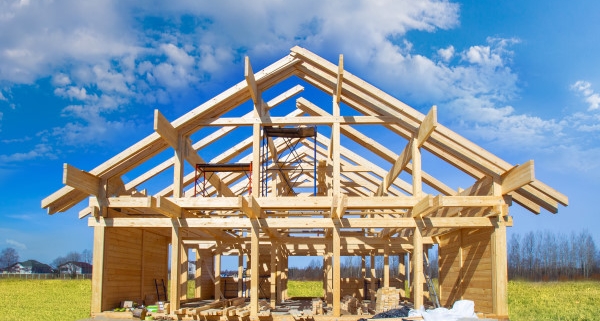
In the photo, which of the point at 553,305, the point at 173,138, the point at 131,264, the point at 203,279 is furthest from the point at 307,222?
the point at 553,305

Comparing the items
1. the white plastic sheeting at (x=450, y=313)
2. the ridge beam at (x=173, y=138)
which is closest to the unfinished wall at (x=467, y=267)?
the white plastic sheeting at (x=450, y=313)

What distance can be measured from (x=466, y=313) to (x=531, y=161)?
3445 mm

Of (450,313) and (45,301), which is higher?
(450,313)

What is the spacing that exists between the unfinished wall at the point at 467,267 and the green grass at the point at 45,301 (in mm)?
13287

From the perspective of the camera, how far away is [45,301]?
31.3m

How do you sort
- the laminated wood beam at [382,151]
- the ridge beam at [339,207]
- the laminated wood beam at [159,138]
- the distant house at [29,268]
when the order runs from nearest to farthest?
1. the ridge beam at [339,207]
2. the laminated wood beam at [159,138]
3. the laminated wood beam at [382,151]
4. the distant house at [29,268]

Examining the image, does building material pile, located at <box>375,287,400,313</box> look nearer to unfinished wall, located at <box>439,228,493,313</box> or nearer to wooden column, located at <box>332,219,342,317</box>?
unfinished wall, located at <box>439,228,493,313</box>

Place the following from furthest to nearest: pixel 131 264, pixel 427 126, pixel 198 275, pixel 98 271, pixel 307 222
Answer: pixel 198 275, pixel 131 264, pixel 98 271, pixel 307 222, pixel 427 126

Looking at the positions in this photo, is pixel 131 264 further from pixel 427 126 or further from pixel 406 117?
pixel 427 126

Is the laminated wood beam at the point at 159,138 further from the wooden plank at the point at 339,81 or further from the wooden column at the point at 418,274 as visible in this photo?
the wooden column at the point at 418,274

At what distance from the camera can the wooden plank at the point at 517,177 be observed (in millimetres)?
11664

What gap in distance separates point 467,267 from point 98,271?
31.9 ft

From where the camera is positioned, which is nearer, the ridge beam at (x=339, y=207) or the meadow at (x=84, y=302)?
the ridge beam at (x=339, y=207)

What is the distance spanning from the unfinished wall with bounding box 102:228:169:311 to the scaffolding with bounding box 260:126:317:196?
415 centimetres
